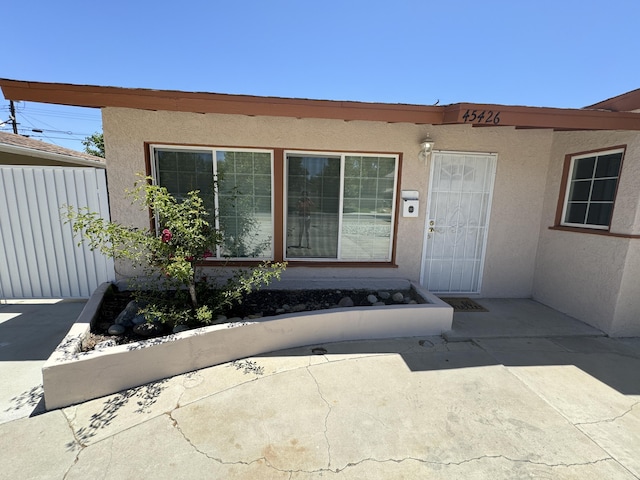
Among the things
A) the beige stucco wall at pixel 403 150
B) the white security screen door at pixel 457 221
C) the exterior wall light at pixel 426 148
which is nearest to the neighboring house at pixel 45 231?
the beige stucco wall at pixel 403 150

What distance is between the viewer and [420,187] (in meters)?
4.71

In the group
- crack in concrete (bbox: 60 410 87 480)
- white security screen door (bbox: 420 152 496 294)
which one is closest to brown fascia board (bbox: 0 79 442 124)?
white security screen door (bbox: 420 152 496 294)

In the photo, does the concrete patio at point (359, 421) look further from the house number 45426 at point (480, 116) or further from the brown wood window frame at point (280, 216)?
the house number 45426 at point (480, 116)

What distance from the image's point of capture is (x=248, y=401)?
261 cm

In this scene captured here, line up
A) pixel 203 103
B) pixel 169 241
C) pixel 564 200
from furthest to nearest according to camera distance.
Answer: pixel 564 200
pixel 203 103
pixel 169 241

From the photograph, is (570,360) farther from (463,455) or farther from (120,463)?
(120,463)

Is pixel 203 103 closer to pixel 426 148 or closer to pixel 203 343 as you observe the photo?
pixel 203 343

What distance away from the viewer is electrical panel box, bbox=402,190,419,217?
4.65m

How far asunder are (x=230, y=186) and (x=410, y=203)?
282 centimetres

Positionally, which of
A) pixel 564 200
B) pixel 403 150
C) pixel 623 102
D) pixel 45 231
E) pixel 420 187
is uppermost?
pixel 623 102

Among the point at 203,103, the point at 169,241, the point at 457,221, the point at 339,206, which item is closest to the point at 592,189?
the point at 457,221

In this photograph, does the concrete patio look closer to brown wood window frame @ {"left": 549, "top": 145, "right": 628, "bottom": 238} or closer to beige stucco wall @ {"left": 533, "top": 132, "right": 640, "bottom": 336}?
beige stucco wall @ {"left": 533, "top": 132, "right": 640, "bottom": 336}

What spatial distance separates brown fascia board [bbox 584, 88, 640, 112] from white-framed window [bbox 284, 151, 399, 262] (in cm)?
276

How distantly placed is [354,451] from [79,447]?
2.01 m
